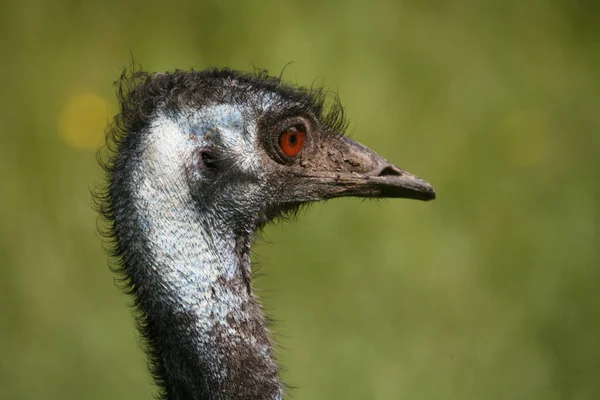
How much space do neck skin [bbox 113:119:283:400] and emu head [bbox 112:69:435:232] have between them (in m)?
0.03

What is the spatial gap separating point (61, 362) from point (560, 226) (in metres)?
3.01

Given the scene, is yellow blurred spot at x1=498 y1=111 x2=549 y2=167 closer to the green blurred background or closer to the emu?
the green blurred background

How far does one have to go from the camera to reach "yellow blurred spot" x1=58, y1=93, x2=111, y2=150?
684 cm

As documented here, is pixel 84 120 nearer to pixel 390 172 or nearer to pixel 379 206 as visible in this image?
pixel 379 206

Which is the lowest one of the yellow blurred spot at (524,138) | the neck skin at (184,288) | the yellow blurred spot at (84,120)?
the neck skin at (184,288)

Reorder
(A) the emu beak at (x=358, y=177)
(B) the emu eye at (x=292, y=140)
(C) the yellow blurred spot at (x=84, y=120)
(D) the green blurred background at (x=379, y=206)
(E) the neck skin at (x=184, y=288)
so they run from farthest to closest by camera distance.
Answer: (C) the yellow blurred spot at (x=84, y=120), (D) the green blurred background at (x=379, y=206), (A) the emu beak at (x=358, y=177), (B) the emu eye at (x=292, y=140), (E) the neck skin at (x=184, y=288)

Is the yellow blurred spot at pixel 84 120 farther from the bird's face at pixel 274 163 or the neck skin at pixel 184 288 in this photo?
the neck skin at pixel 184 288

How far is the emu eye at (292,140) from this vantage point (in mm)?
3711

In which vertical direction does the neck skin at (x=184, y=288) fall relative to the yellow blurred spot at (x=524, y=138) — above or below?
below

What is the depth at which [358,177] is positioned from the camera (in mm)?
3828

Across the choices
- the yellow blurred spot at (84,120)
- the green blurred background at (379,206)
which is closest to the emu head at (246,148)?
the green blurred background at (379,206)

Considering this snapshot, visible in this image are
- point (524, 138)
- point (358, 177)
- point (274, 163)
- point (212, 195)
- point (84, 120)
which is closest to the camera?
point (212, 195)

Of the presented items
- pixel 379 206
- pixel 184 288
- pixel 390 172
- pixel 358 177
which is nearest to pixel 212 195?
pixel 184 288

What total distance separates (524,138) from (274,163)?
3.88 m
